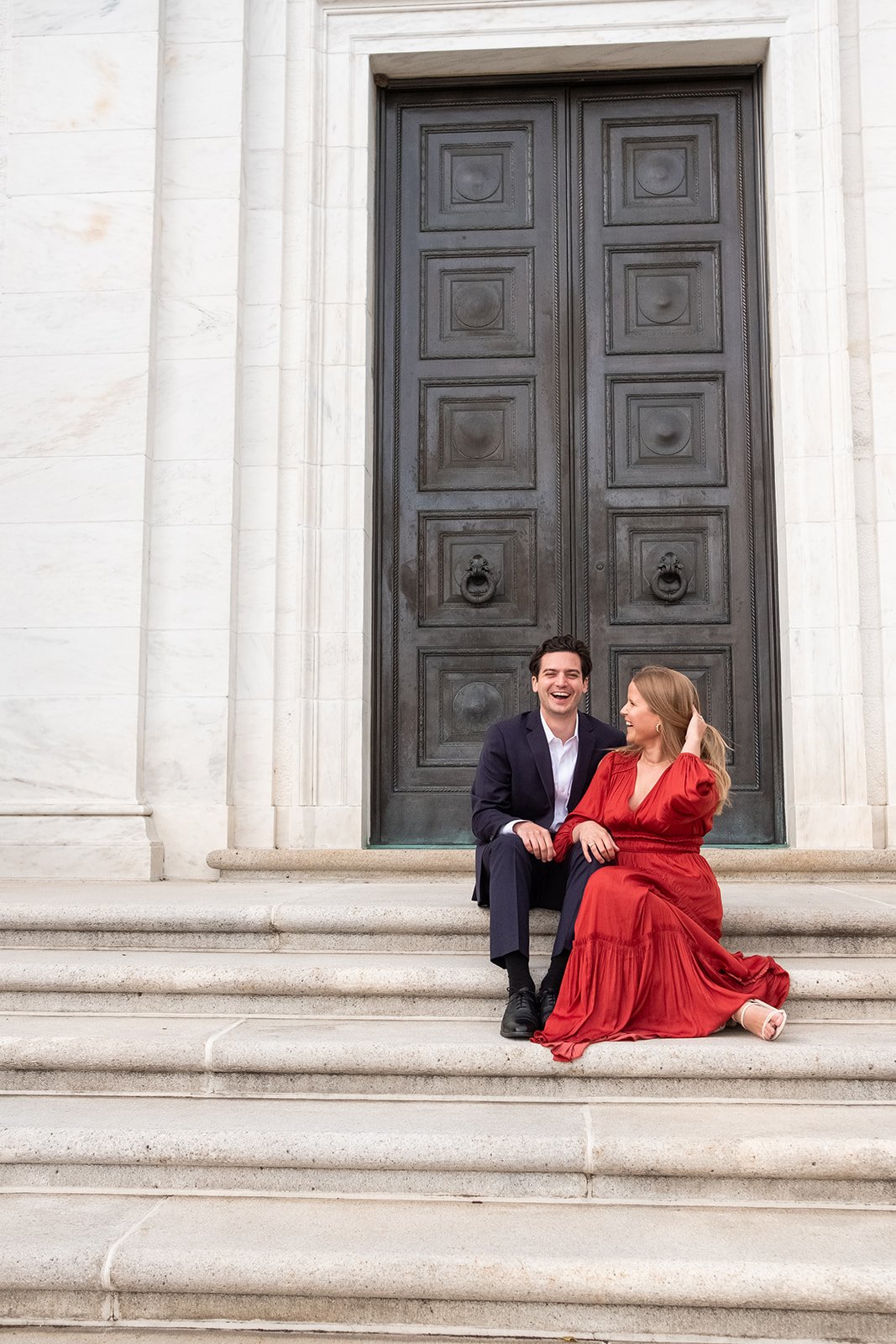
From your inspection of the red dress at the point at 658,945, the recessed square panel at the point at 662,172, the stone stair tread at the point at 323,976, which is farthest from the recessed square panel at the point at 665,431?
the stone stair tread at the point at 323,976

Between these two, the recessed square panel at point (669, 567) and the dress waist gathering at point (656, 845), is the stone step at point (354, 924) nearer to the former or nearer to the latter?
the dress waist gathering at point (656, 845)

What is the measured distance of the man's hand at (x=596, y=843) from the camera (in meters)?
4.55

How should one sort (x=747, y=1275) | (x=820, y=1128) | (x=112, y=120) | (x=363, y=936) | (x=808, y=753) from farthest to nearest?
1. (x=112, y=120)
2. (x=808, y=753)
3. (x=363, y=936)
4. (x=820, y=1128)
5. (x=747, y=1275)

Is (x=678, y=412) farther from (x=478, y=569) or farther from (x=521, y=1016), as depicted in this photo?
(x=521, y=1016)

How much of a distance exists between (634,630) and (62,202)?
4660mm

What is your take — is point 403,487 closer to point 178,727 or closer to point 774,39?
point 178,727

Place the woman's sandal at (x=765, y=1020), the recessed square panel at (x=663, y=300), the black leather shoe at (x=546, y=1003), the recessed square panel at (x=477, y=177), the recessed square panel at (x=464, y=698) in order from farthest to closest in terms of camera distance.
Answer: the recessed square panel at (x=477, y=177) < the recessed square panel at (x=663, y=300) < the recessed square panel at (x=464, y=698) < the black leather shoe at (x=546, y=1003) < the woman's sandal at (x=765, y=1020)

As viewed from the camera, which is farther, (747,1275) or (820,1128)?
(820,1128)

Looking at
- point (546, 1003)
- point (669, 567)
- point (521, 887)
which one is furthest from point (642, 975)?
point (669, 567)

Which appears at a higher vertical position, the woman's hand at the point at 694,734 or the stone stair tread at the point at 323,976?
the woman's hand at the point at 694,734

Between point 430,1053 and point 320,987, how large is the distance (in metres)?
0.75

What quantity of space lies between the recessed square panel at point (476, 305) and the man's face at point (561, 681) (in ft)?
12.1

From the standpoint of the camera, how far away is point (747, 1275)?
114 inches

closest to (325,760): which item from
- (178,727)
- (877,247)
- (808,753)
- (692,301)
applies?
(178,727)
